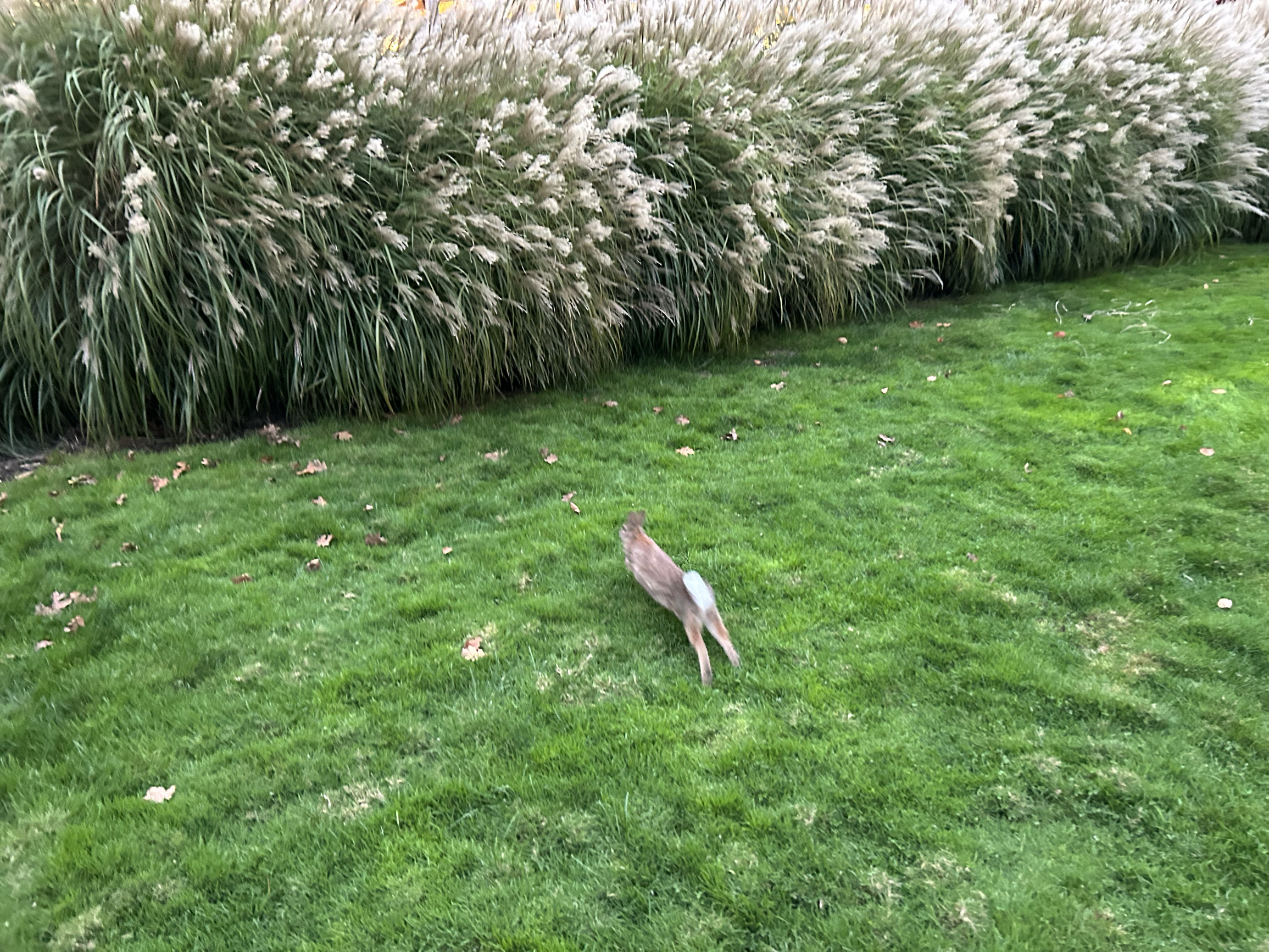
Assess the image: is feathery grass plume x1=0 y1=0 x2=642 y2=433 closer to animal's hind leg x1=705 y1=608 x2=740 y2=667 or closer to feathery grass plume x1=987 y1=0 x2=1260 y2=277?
animal's hind leg x1=705 y1=608 x2=740 y2=667

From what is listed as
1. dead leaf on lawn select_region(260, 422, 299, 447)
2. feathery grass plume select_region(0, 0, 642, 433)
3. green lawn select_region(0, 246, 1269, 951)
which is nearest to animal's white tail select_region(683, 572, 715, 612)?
green lawn select_region(0, 246, 1269, 951)

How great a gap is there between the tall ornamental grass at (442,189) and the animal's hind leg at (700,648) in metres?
2.31

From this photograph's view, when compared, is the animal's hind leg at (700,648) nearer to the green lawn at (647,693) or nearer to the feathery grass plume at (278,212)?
the green lawn at (647,693)

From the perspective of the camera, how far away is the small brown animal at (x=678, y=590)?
8.32ft

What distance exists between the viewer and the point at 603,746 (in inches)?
88.7

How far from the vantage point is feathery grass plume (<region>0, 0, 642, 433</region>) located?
3.79 m

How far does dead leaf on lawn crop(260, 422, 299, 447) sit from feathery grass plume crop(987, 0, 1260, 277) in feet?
18.4

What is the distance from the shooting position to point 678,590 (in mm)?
2646

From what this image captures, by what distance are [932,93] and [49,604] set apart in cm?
656

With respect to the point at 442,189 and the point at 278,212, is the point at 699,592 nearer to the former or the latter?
the point at 442,189

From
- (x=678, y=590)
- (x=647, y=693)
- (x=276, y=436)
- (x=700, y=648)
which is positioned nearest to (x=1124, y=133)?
(x=678, y=590)

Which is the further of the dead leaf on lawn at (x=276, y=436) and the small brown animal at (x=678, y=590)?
the dead leaf on lawn at (x=276, y=436)

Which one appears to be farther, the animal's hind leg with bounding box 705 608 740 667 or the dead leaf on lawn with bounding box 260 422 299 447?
the dead leaf on lawn with bounding box 260 422 299 447

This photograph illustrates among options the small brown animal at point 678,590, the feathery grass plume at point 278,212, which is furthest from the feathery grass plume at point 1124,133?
the small brown animal at point 678,590
